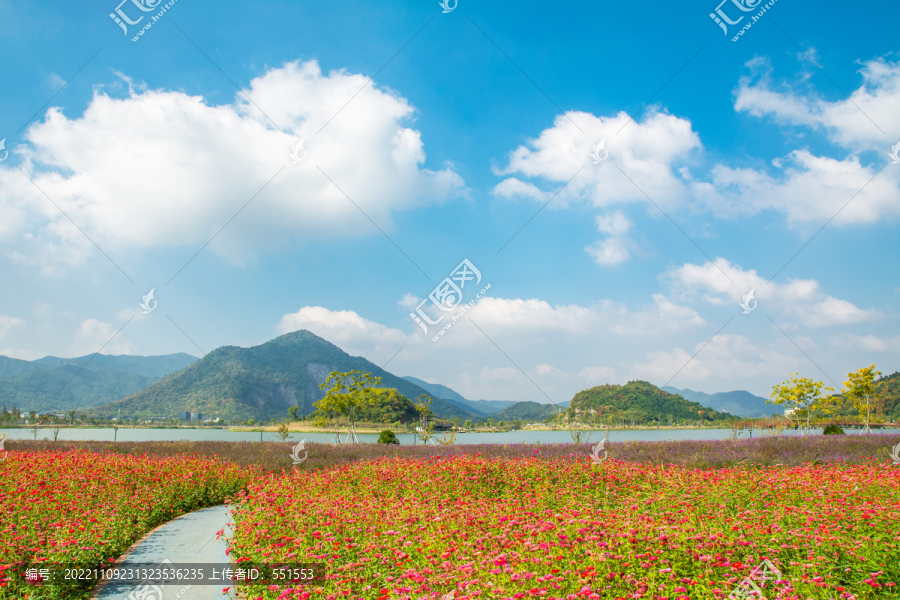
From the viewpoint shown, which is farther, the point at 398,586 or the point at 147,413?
the point at 147,413

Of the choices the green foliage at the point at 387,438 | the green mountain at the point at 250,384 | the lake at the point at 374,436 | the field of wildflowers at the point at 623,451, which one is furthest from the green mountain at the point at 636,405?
the field of wildflowers at the point at 623,451

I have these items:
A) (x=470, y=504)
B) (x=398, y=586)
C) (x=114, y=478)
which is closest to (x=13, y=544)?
(x=114, y=478)

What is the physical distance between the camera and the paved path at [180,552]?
476 cm

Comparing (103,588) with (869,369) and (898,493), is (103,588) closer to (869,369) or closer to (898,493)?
(898,493)

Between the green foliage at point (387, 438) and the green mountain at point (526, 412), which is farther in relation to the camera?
the green mountain at point (526, 412)

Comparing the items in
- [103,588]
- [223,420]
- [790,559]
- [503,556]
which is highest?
[503,556]

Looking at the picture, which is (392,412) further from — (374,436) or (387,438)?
(387,438)

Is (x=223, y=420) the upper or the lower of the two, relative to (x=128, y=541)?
lower

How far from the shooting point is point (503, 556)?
3.84m

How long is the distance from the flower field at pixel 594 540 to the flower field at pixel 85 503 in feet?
5.04

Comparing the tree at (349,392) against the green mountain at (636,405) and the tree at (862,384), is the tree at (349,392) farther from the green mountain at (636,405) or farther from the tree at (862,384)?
the green mountain at (636,405)

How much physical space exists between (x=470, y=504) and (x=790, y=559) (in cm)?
356

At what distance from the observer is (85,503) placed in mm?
6844

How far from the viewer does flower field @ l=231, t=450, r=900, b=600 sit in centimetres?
367
